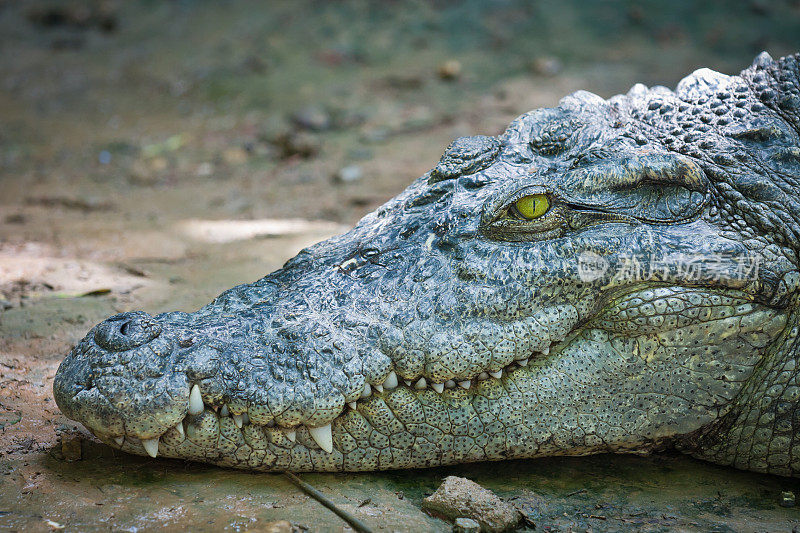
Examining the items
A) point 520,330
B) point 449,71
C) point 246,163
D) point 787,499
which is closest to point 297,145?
point 246,163

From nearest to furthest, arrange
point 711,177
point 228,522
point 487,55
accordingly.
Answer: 1. point 228,522
2. point 711,177
3. point 487,55

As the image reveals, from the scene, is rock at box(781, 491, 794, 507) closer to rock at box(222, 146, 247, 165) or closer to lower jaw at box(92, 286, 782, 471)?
lower jaw at box(92, 286, 782, 471)

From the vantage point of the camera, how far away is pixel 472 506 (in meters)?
2.44

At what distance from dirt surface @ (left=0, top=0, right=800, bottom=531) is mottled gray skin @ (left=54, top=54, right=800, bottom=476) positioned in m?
0.17

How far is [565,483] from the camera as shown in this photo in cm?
279

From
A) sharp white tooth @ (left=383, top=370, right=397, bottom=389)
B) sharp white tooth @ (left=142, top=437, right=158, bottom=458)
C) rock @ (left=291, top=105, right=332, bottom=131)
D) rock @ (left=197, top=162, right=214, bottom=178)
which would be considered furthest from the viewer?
rock @ (left=291, top=105, right=332, bottom=131)

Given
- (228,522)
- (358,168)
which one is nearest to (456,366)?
(228,522)

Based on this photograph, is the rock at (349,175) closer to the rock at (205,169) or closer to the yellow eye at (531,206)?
the rock at (205,169)

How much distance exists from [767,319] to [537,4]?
836 centimetres

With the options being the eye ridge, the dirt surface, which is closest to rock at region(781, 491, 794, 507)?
the dirt surface

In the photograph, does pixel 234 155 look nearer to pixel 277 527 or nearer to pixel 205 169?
pixel 205 169

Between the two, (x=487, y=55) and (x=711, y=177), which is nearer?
(x=711, y=177)

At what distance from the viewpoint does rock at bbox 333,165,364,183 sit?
22.5ft

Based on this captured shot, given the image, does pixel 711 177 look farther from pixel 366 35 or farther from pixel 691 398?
pixel 366 35
